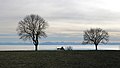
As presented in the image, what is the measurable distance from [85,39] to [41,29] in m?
38.7

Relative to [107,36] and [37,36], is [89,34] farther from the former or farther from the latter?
[37,36]

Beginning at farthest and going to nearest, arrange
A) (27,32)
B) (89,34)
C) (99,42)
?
(89,34)
(99,42)
(27,32)

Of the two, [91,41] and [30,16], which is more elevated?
[30,16]

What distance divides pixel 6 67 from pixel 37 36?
61373mm

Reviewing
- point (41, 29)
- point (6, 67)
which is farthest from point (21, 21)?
point (6, 67)

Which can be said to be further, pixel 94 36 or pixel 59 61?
pixel 94 36

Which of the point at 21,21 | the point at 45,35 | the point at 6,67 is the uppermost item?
the point at 21,21

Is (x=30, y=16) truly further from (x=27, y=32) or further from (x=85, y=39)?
(x=85, y=39)

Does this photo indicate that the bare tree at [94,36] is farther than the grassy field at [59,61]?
Yes

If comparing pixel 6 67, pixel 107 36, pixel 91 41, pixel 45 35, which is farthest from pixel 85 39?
pixel 6 67

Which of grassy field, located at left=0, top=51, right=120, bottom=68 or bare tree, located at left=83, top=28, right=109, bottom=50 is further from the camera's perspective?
bare tree, located at left=83, top=28, right=109, bottom=50

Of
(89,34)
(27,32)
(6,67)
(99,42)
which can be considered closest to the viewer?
(6,67)

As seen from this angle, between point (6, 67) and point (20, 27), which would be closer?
point (6, 67)

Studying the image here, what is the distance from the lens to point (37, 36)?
289 ft
